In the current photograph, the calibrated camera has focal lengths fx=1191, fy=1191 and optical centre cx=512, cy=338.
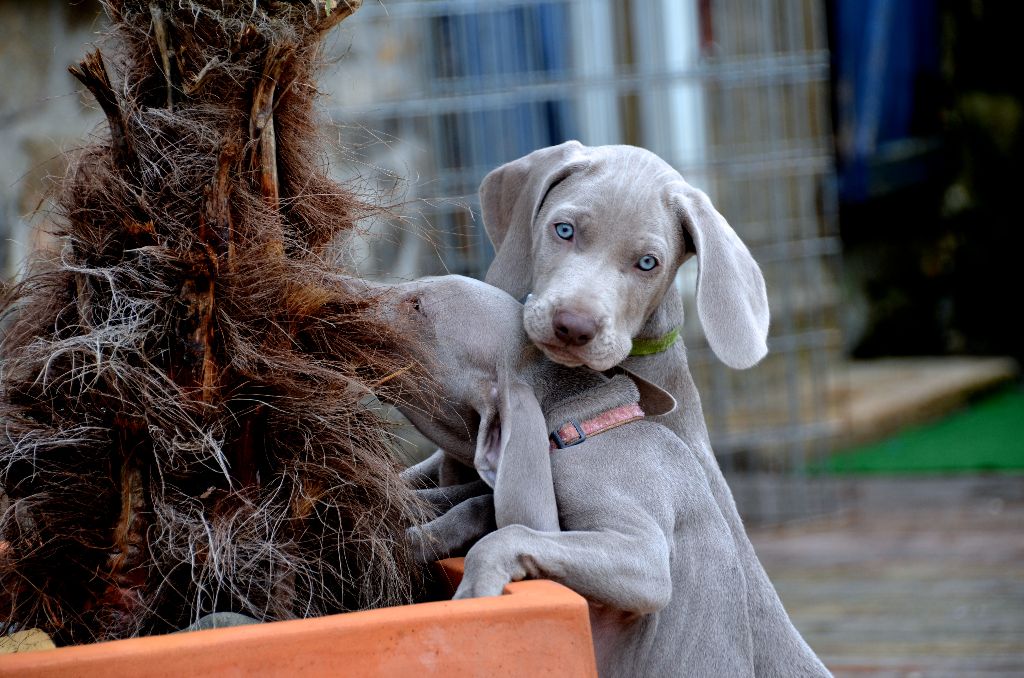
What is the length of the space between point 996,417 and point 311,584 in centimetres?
619

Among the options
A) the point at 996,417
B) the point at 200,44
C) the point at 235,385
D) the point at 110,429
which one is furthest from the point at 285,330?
the point at 996,417

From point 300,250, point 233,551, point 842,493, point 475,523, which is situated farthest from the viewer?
point 842,493

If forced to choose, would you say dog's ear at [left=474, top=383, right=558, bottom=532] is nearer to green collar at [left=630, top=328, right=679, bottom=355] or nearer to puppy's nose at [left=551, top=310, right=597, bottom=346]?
puppy's nose at [left=551, top=310, right=597, bottom=346]

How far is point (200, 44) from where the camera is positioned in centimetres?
137

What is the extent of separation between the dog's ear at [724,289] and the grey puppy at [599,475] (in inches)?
4.6

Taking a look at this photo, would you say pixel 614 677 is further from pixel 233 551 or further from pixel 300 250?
pixel 300 250

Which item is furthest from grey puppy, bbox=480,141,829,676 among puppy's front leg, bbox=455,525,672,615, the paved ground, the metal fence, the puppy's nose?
the metal fence

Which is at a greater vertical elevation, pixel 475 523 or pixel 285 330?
pixel 285 330

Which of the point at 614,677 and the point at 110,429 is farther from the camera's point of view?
the point at 614,677

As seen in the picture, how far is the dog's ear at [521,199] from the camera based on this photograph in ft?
5.45

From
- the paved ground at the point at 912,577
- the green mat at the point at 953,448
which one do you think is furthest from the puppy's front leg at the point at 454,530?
the green mat at the point at 953,448

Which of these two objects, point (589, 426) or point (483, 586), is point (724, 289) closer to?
point (589, 426)

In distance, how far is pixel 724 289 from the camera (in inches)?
61.0

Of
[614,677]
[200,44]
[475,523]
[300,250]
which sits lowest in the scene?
[614,677]
